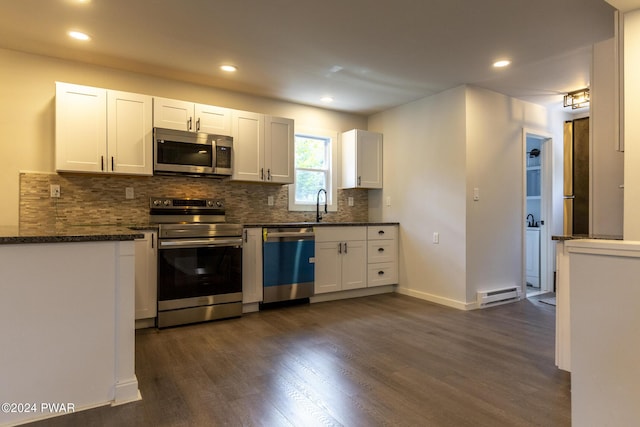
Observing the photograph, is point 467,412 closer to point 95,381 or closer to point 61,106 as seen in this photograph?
point 95,381

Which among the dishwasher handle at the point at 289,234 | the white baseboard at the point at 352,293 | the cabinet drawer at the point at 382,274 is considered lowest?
the white baseboard at the point at 352,293

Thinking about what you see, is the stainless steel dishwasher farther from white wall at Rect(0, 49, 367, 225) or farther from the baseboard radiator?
white wall at Rect(0, 49, 367, 225)

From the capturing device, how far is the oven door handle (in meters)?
3.25

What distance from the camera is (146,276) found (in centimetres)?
322

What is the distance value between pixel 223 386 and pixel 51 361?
88 centimetres

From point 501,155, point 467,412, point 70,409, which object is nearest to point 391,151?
point 501,155

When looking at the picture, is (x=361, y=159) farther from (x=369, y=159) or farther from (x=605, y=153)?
(x=605, y=153)

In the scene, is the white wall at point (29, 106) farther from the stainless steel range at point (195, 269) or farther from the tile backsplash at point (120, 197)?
the stainless steel range at point (195, 269)

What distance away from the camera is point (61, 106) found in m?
3.14

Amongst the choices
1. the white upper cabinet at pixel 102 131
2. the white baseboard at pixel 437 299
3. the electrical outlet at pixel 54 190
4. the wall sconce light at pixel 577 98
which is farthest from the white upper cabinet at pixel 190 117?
the wall sconce light at pixel 577 98

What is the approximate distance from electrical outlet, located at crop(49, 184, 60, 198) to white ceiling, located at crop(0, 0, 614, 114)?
1.19 meters

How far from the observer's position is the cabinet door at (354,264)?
4359 millimetres

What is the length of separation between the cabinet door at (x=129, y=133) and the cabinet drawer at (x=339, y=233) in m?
1.89

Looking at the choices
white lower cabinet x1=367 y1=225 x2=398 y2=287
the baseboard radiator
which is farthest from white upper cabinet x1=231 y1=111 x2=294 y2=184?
the baseboard radiator
